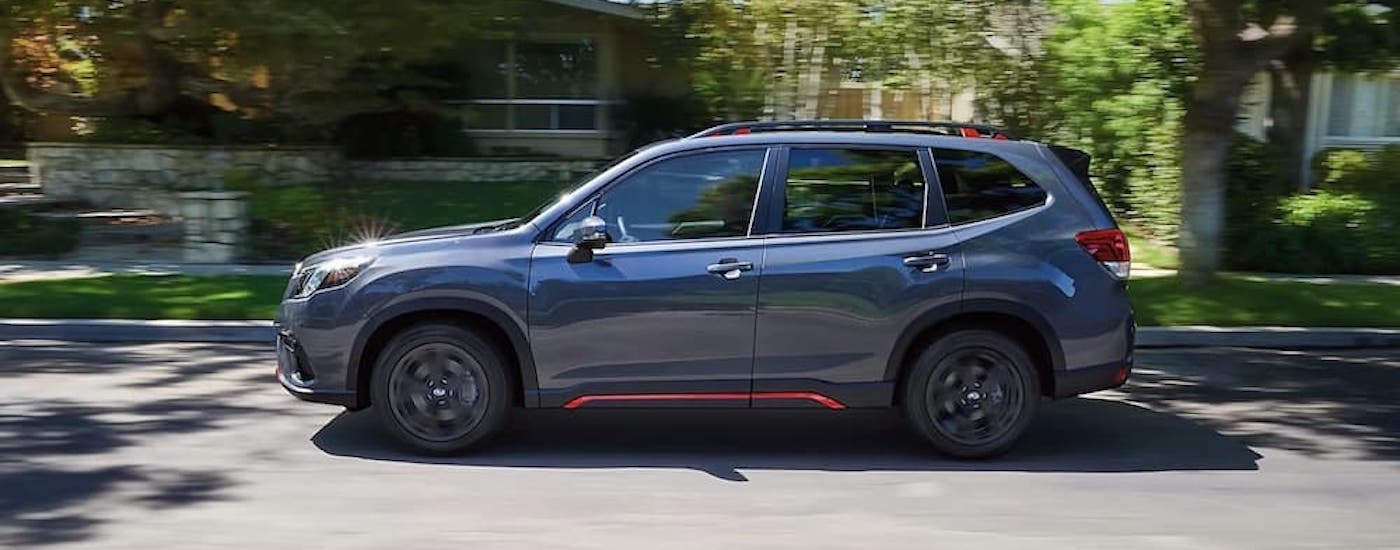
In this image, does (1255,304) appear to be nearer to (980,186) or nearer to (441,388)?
(980,186)

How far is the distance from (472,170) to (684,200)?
15.5 meters

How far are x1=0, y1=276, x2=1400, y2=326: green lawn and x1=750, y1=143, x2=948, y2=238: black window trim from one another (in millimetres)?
4646

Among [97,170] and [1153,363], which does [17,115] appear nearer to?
[97,170]

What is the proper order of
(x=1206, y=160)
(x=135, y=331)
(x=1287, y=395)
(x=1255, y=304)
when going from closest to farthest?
(x=1287, y=395)
(x=135, y=331)
(x=1206, y=160)
(x=1255, y=304)

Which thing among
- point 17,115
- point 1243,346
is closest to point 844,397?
point 1243,346

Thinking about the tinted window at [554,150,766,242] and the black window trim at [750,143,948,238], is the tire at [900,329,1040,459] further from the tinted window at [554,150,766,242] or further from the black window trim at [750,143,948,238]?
the tinted window at [554,150,766,242]

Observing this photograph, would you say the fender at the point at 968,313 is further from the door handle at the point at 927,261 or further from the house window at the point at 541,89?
the house window at the point at 541,89

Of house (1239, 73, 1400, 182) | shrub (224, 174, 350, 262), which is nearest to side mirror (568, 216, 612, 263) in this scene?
Result: shrub (224, 174, 350, 262)

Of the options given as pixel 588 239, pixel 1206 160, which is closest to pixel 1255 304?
pixel 1206 160

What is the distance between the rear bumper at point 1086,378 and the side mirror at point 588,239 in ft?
8.00

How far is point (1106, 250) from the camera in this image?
243 inches

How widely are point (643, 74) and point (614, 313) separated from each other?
17591 millimetres

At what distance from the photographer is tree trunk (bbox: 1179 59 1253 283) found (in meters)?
10.1

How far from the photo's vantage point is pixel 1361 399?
7930 mm
